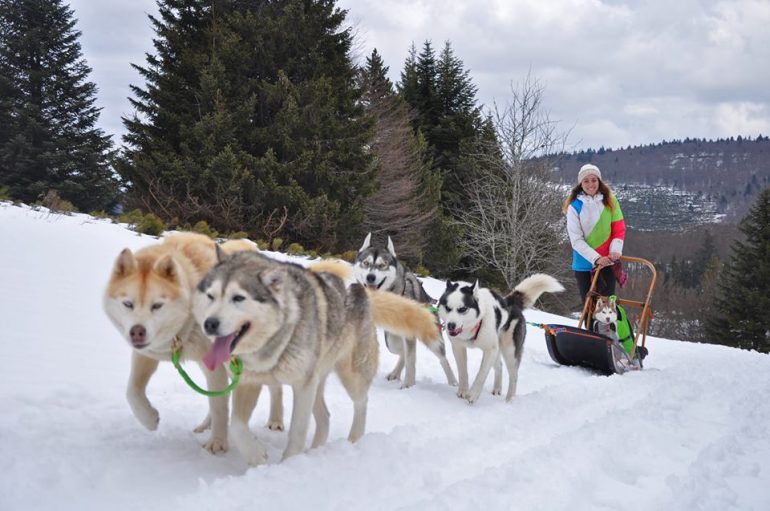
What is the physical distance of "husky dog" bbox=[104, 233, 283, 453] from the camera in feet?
9.57

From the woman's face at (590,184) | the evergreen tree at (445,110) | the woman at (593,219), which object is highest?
the evergreen tree at (445,110)

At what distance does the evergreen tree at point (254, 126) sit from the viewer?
617 inches

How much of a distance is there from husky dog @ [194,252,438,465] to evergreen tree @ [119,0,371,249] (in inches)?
475

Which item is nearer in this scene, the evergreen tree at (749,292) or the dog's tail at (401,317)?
the dog's tail at (401,317)

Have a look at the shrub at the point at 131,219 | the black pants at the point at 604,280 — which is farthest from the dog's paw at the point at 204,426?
the shrub at the point at 131,219

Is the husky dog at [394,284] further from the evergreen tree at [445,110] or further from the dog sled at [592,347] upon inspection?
the evergreen tree at [445,110]

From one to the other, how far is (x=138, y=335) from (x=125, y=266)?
17.0 inches

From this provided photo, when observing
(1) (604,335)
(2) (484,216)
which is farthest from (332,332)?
(2) (484,216)

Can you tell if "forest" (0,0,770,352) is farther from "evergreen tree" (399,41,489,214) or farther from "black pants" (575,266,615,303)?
"black pants" (575,266,615,303)

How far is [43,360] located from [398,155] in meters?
20.3

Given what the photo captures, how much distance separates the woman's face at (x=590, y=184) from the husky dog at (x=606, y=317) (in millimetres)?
1412

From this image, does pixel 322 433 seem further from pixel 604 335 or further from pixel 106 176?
pixel 106 176

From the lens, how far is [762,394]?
5496 mm

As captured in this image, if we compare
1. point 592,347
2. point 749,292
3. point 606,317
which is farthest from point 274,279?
point 749,292
